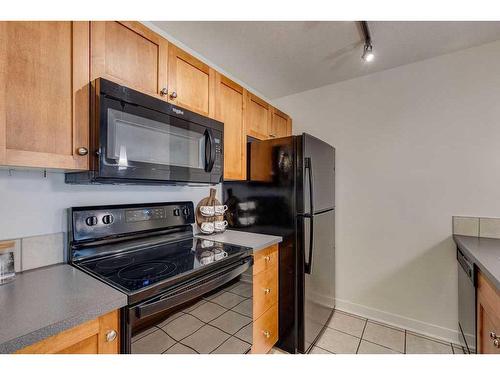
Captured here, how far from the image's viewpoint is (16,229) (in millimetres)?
1062

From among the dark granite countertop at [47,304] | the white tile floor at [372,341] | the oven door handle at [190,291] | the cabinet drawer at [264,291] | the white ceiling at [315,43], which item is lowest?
the white tile floor at [372,341]

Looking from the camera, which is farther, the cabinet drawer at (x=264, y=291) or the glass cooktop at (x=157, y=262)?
→ the cabinet drawer at (x=264, y=291)

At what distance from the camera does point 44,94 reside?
0.91 m

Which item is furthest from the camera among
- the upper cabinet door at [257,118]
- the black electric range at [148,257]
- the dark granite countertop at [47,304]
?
the upper cabinet door at [257,118]

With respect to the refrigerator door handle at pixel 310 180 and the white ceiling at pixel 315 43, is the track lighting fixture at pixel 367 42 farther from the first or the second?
the refrigerator door handle at pixel 310 180

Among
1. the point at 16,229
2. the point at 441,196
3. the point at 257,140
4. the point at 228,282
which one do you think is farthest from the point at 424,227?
the point at 16,229

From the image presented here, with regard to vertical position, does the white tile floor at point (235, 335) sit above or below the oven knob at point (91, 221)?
below

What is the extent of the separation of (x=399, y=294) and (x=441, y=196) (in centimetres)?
94

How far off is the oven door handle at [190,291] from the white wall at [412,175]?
1.51 m

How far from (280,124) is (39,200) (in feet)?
6.70

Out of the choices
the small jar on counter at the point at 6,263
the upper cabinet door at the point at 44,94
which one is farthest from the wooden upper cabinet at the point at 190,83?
the small jar on counter at the point at 6,263

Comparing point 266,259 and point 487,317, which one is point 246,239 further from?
point 487,317

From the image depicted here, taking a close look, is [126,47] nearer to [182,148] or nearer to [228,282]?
[182,148]

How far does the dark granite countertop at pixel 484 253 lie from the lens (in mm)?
1093
